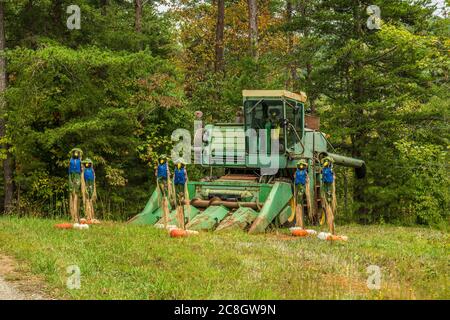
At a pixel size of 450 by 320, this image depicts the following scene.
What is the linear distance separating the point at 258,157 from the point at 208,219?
12.5 ft

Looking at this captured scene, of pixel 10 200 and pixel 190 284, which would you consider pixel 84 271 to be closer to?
pixel 190 284

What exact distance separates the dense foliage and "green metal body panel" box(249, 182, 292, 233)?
5534 mm

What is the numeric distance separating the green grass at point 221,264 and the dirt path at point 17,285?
188 millimetres

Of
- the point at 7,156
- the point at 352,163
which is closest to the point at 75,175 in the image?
the point at 7,156

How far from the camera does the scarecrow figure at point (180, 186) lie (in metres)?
12.7

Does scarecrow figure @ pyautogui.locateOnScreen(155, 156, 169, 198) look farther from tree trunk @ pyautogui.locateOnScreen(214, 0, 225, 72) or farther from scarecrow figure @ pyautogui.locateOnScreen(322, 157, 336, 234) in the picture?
tree trunk @ pyautogui.locateOnScreen(214, 0, 225, 72)

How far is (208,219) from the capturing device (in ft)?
47.0

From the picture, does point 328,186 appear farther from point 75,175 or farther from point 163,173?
point 75,175

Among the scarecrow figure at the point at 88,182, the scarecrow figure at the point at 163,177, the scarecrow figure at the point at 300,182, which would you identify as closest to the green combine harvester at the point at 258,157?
the scarecrow figure at the point at 300,182

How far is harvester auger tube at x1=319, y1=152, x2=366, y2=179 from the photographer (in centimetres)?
1995

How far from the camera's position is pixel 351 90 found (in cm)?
2241

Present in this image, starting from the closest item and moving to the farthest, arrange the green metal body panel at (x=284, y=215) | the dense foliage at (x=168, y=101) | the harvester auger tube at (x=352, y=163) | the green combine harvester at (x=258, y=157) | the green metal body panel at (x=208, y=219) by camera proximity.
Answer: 1. the green metal body panel at (x=208, y=219)
2. the green metal body panel at (x=284, y=215)
3. the green combine harvester at (x=258, y=157)
4. the dense foliage at (x=168, y=101)
5. the harvester auger tube at (x=352, y=163)

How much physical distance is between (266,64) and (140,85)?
5425 mm

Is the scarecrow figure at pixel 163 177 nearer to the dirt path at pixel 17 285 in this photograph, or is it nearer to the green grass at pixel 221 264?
the green grass at pixel 221 264
